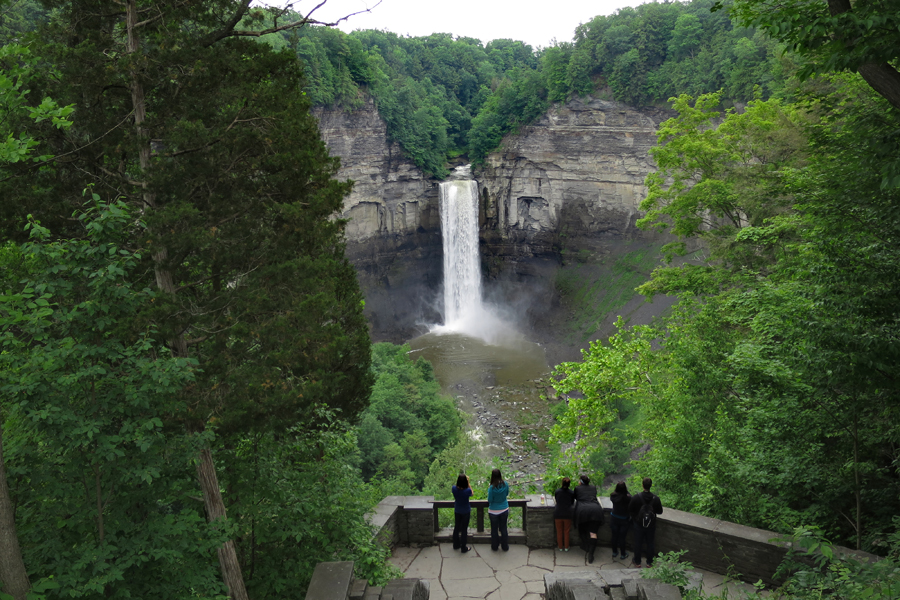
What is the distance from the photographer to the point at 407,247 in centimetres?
4778

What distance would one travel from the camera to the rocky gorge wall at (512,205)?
42.8 m

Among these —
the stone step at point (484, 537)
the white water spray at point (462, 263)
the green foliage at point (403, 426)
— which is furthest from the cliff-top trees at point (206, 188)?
the white water spray at point (462, 263)

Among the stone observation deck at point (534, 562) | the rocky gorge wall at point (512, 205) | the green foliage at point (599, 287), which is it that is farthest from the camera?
the rocky gorge wall at point (512, 205)

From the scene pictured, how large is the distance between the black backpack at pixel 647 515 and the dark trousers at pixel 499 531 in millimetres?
1873

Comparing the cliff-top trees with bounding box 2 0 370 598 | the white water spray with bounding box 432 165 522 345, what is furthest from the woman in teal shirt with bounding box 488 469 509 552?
the white water spray with bounding box 432 165 522 345

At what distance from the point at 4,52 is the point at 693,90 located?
42681mm

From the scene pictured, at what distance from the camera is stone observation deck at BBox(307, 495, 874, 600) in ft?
19.0

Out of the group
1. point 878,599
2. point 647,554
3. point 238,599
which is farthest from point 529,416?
point 878,599

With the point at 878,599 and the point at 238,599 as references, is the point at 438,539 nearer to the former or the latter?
the point at 238,599

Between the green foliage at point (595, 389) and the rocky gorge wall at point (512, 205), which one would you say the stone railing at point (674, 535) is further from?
the rocky gorge wall at point (512, 205)

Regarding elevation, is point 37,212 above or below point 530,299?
above

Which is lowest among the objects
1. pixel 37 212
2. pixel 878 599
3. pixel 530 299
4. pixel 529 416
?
pixel 529 416

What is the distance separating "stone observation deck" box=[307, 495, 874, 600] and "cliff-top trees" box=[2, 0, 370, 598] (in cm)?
205

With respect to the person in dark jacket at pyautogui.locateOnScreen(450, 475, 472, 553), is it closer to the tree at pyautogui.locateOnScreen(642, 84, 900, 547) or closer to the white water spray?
the tree at pyautogui.locateOnScreen(642, 84, 900, 547)
